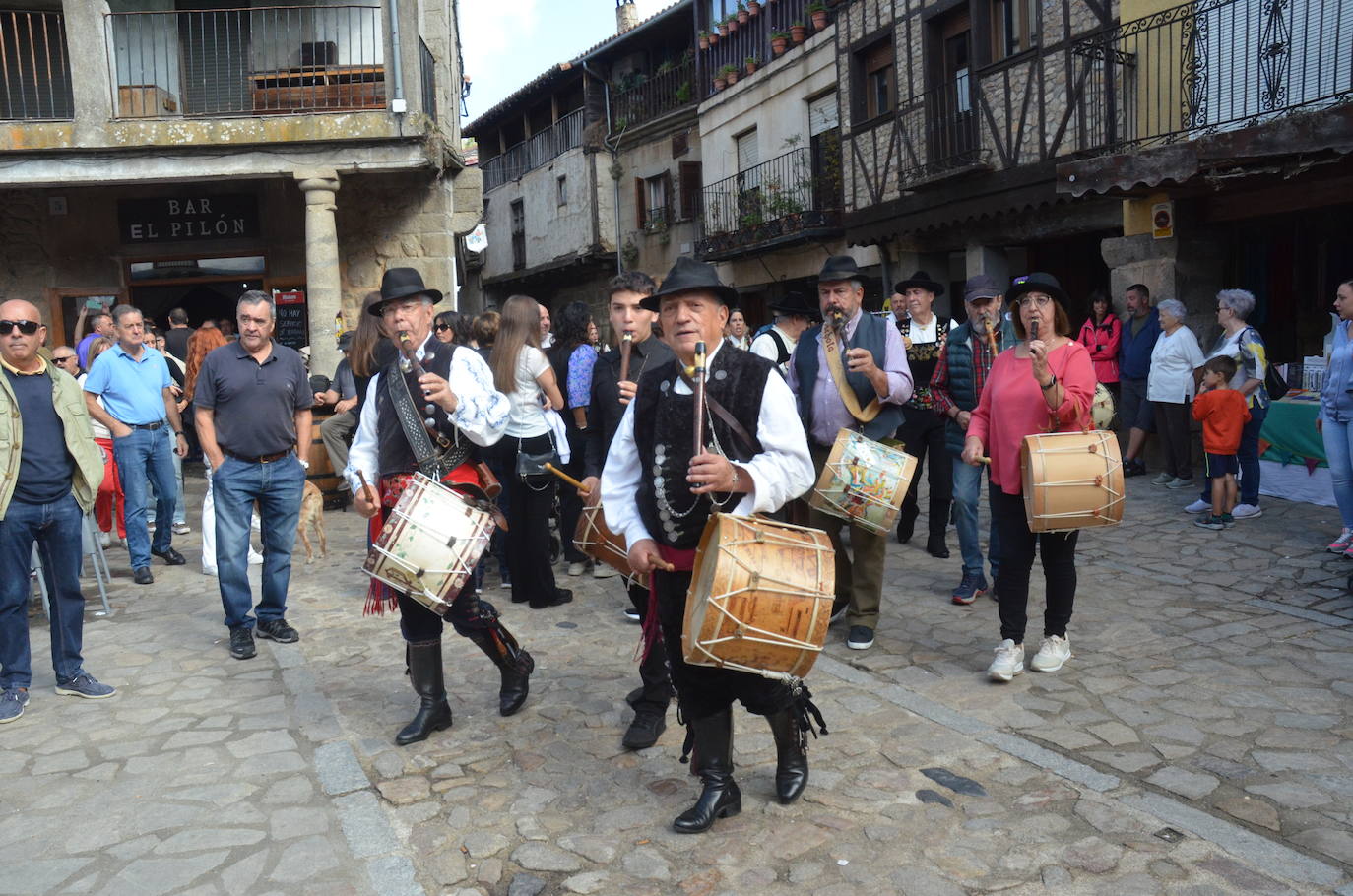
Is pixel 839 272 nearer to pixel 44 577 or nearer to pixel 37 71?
pixel 44 577

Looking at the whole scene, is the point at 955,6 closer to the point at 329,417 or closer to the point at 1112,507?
the point at 329,417

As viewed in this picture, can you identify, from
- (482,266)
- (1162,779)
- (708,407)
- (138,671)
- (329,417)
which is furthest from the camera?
(482,266)

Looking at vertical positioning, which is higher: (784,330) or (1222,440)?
(784,330)

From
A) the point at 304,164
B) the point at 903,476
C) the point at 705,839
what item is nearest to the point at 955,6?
the point at 304,164

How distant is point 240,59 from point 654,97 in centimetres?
1376

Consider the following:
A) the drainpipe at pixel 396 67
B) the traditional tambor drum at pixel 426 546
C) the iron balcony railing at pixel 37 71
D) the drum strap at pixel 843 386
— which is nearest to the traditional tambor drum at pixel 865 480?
the drum strap at pixel 843 386

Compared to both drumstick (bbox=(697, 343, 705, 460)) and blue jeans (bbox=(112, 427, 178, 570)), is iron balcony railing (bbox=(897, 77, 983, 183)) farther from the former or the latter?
drumstick (bbox=(697, 343, 705, 460))

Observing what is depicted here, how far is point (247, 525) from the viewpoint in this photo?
622cm

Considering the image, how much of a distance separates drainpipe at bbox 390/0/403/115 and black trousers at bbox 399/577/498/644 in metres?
9.72

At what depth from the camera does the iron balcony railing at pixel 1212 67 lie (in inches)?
404

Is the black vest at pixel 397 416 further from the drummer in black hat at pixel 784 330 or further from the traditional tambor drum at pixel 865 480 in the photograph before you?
the drummer in black hat at pixel 784 330

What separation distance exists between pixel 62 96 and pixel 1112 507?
15632mm

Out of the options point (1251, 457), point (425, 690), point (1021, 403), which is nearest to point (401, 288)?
point (425, 690)

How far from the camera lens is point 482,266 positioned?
125ft
